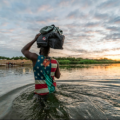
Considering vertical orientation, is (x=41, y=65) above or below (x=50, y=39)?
below

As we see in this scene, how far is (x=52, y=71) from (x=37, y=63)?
41 cm

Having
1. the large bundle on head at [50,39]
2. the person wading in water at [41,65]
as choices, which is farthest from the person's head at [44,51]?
the large bundle on head at [50,39]

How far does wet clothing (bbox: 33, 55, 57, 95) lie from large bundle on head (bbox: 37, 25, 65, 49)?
0.95ft

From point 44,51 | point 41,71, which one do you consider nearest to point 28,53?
point 44,51

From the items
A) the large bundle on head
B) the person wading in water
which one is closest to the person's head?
the person wading in water

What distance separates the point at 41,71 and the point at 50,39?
27.3 inches

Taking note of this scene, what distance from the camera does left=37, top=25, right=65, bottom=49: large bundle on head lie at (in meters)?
2.08

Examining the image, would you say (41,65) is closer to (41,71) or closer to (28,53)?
(41,71)

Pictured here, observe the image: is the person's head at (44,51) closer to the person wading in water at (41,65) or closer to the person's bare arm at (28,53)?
the person wading in water at (41,65)

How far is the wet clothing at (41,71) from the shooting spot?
213 cm

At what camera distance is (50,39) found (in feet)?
6.93

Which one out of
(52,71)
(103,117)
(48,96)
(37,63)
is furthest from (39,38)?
(103,117)

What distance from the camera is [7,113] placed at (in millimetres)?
1916

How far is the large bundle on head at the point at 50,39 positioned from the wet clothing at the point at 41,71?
0.29 m
